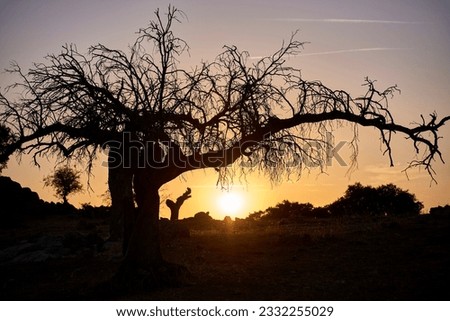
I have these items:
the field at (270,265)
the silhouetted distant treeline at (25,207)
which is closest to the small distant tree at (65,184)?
the silhouetted distant treeline at (25,207)

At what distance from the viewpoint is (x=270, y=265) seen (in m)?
15.0

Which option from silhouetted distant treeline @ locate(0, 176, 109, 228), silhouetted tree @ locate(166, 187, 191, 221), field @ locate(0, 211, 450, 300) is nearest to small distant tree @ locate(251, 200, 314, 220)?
silhouetted tree @ locate(166, 187, 191, 221)

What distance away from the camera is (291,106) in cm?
1279

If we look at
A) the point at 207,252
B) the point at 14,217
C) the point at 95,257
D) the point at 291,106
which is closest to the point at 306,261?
the point at 207,252

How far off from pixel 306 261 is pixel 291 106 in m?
5.36

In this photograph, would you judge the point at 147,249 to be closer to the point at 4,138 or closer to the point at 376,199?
the point at 4,138

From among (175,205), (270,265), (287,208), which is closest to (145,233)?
(270,265)

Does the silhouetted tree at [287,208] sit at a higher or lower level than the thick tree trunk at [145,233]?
higher

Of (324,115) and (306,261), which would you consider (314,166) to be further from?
(306,261)

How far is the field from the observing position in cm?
1153

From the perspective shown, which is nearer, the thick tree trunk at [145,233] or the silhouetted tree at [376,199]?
the thick tree trunk at [145,233]

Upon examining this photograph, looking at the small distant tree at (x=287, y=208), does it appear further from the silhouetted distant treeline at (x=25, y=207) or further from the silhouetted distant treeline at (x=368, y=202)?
the silhouetted distant treeline at (x=25, y=207)

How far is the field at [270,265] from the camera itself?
454 inches

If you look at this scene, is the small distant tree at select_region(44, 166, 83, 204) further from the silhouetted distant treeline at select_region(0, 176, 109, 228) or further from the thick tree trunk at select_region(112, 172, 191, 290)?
the thick tree trunk at select_region(112, 172, 191, 290)
